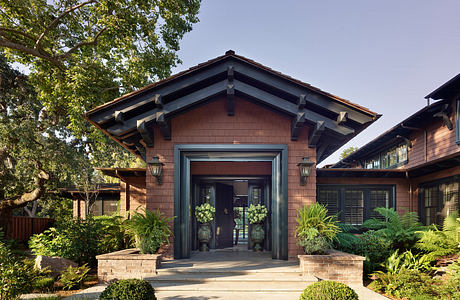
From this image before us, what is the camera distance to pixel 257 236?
9.48 m

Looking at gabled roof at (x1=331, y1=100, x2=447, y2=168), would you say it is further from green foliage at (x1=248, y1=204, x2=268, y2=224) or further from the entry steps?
the entry steps

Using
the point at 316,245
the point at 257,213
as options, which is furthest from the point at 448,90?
the point at 257,213

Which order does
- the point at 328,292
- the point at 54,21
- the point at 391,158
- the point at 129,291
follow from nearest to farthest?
the point at 328,292
the point at 129,291
the point at 54,21
the point at 391,158

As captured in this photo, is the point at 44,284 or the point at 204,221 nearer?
the point at 44,284

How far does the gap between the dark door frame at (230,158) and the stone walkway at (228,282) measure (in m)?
0.53

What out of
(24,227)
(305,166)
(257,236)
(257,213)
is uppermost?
(305,166)

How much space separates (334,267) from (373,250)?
1672mm

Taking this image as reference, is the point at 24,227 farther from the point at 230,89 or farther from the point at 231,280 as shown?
A: the point at 230,89

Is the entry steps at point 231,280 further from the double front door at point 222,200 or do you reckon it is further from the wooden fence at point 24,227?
the wooden fence at point 24,227

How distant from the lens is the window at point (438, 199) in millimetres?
8570

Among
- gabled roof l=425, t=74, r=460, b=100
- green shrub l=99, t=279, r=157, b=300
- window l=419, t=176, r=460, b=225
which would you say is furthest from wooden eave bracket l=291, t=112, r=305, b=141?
gabled roof l=425, t=74, r=460, b=100

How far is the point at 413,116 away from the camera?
1109cm

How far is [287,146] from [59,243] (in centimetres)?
657

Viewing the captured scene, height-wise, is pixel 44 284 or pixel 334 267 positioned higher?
pixel 334 267
